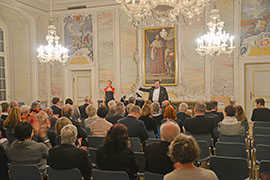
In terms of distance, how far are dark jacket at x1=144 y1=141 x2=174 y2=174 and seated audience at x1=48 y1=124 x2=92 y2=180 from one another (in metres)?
0.77

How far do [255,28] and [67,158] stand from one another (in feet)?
30.0

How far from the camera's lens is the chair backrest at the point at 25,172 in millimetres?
3053

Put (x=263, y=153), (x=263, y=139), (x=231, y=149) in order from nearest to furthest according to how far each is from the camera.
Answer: (x=263, y=153) → (x=231, y=149) → (x=263, y=139)

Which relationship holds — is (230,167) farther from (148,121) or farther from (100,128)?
(100,128)

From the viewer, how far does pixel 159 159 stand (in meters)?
2.88

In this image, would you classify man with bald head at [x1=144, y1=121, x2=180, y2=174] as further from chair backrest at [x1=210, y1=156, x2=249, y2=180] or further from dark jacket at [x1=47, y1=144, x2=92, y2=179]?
dark jacket at [x1=47, y1=144, x2=92, y2=179]

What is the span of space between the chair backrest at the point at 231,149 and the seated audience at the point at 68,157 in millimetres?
1845

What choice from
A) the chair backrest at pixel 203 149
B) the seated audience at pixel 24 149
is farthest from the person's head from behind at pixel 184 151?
the seated audience at pixel 24 149

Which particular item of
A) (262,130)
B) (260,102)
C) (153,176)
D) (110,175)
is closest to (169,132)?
(153,176)

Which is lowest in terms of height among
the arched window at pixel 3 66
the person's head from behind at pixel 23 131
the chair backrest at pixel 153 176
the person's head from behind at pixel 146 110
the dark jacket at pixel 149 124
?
the chair backrest at pixel 153 176

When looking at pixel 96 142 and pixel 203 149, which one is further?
pixel 96 142

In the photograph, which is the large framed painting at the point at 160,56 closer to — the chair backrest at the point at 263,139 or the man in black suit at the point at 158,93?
the man in black suit at the point at 158,93

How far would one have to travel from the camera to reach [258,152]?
11.5ft

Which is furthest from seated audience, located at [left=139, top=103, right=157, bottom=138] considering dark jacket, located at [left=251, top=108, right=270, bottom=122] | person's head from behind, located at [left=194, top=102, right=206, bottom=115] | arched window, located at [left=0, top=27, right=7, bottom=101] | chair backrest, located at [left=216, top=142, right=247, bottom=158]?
arched window, located at [left=0, top=27, right=7, bottom=101]
